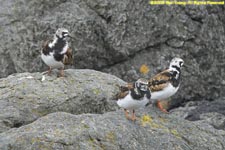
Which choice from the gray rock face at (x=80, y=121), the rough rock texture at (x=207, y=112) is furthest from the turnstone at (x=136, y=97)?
the rough rock texture at (x=207, y=112)

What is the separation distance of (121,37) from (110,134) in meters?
11.2

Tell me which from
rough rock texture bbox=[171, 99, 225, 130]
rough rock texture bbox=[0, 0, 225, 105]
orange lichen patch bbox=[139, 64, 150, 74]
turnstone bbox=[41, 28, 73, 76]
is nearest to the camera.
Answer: turnstone bbox=[41, 28, 73, 76]

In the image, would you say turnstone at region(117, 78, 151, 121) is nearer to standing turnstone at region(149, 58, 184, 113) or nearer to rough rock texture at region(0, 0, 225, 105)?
→ standing turnstone at region(149, 58, 184, 113)

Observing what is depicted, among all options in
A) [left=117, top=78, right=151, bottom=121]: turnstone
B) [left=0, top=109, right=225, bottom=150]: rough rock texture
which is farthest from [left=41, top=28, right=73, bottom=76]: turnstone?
[left=117, top=78, right=151, bottom=121]: turnstone

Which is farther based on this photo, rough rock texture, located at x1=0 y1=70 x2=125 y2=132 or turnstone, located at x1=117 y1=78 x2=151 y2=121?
rough rock texture, located at x1=0 y1=70 x2=125 y2=132

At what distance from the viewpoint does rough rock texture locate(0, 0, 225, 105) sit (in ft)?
75.2

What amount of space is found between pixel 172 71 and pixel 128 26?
7420 mm

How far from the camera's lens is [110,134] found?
479 inches

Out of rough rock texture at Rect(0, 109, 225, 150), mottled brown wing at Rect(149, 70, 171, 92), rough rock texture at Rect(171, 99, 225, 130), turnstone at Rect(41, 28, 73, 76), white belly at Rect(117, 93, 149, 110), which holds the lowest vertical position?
rough rock texture at Rect(171, 99, 225, 130)

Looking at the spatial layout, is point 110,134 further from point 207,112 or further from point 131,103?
point 207,112

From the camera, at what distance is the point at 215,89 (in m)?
24.1

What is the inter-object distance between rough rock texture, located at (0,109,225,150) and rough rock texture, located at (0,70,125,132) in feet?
5.13

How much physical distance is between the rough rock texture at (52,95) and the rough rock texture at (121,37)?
6532 mm

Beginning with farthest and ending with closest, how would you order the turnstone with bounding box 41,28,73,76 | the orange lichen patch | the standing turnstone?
the orange lichen patch → the turnstone with bounding box 41,28,73,76 → the standing turnstone
